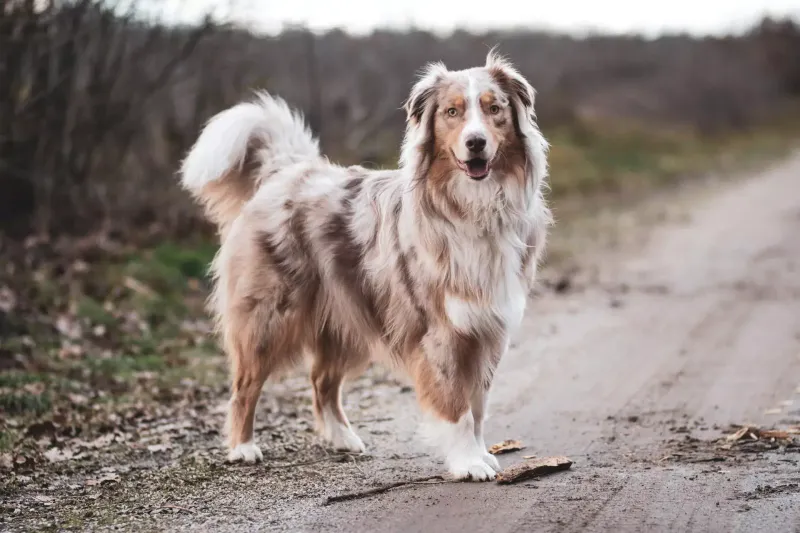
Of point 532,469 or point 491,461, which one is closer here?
point 532,469

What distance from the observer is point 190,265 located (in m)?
10.8

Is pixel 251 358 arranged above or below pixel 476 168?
below

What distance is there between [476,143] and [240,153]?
1920 millimetres

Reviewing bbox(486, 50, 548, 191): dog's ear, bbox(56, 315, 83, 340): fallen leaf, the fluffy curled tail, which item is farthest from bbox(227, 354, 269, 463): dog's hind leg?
bbox(56, 315, 83, 340): fallen leaf

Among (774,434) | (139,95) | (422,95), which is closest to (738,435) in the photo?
(774,434)

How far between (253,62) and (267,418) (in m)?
7.86

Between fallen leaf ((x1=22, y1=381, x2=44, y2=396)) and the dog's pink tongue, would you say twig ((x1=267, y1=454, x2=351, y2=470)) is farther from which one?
fallen leaf ((x1=22, y1=381, x2=44, y2=396))

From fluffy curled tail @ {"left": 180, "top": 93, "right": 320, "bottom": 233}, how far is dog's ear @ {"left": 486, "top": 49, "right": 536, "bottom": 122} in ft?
5.07

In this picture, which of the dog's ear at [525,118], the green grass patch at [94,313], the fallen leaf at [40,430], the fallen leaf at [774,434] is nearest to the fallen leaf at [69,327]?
the green grass patch at [94,313]

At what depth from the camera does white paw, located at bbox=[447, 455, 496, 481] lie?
5.19 metres

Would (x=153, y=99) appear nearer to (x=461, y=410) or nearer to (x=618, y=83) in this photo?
(x=461, y=410)

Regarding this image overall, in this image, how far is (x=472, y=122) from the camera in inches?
204

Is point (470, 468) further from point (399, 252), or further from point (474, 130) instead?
point (474, 130)

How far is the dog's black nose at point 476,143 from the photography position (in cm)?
511
